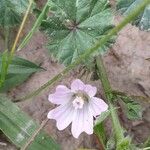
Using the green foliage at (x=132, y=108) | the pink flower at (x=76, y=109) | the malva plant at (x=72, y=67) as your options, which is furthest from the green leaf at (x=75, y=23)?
the green foliage at (x=132, y=108)

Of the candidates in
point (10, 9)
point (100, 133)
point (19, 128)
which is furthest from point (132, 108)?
point (10, 9)

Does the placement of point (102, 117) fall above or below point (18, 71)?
below

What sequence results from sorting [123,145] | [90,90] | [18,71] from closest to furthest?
[123,145], [90,90], [18,71]

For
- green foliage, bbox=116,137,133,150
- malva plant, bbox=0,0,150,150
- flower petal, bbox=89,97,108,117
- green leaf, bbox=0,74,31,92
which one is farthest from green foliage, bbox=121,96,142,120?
green leaf, bbox=0,74,31,92

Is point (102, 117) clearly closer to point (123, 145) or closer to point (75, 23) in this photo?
point (123, 145)

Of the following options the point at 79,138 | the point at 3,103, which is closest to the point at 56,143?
the point at 79,138

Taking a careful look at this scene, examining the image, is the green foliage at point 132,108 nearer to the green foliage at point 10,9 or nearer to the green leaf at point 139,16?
the green leaf at point 139,16

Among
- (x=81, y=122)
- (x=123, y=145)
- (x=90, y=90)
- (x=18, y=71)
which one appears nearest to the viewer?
(x=123, y=145)
